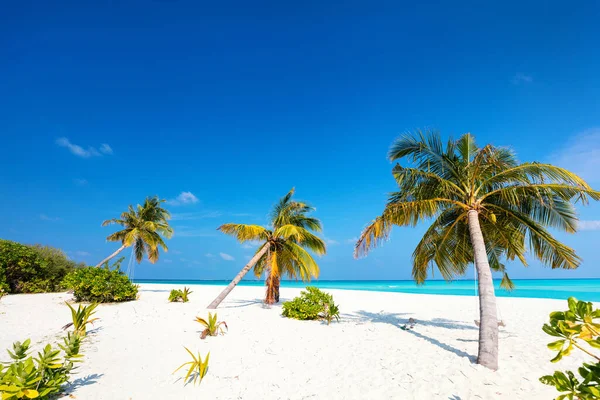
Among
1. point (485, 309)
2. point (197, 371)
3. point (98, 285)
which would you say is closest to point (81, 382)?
point (197, 371)

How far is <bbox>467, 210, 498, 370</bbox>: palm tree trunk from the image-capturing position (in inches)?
216

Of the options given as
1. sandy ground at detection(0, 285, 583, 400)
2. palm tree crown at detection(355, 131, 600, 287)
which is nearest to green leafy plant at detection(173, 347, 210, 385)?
sandy ground at detection(0, 285, 583, 400)

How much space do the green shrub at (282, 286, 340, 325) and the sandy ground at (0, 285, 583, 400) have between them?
2.00ft

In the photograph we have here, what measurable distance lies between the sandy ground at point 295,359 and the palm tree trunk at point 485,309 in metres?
0.26

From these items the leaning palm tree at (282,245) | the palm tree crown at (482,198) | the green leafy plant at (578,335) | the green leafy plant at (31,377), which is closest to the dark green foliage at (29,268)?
the leaning palm tree at (282,245)

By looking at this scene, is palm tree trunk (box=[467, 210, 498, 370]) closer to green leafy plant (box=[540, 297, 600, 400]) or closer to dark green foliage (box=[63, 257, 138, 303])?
green leafy plant (box=[540, 297, 600, 400])

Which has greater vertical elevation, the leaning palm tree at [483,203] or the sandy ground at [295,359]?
the leaning palm tree at [483,203]

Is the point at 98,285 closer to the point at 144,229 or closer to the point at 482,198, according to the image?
the point at 144,229

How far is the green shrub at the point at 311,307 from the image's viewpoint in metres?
10.2

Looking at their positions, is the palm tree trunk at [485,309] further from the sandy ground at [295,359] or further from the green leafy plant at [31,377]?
the green leafy plant at [31,377]

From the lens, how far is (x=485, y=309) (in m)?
5.90

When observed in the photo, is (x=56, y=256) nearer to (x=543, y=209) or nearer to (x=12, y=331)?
(x=12, y=331)

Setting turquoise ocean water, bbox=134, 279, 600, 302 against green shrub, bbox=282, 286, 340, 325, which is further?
turquoise ocean water, bbox=134, 279, 600, 302

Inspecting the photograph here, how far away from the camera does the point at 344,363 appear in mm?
5914
